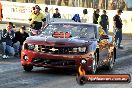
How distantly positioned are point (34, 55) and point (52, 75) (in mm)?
685

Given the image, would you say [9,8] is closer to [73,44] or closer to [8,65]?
[8,65]

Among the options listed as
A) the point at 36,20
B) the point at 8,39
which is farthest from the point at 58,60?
the point at 36,20

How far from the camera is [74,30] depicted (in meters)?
12.9

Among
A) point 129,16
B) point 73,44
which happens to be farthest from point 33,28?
point 129,16

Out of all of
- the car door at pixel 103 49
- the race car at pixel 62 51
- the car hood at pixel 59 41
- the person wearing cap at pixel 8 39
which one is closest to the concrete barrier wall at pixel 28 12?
the person wearing cap at pixel 8 39

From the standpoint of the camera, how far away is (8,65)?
14070 mm

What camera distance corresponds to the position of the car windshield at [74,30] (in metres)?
12.7

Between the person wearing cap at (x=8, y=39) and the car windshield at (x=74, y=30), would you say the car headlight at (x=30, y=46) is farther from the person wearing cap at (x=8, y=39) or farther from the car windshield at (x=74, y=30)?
the person wearing cap at (x=8, y=39)

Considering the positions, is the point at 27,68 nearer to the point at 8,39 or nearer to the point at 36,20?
the point at 8,39

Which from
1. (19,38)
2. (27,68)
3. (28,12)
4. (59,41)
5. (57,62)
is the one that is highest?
(28,12)

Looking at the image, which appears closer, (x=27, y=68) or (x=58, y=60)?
(x=58, y=60)

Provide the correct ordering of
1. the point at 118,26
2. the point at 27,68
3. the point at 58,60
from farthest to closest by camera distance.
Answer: the point at 118,26 < the point at 27,68 < the point at 58,60

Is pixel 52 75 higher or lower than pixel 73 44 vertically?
lower

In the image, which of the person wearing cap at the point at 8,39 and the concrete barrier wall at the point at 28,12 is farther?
the concrete barrier wall at the point at 28,12
